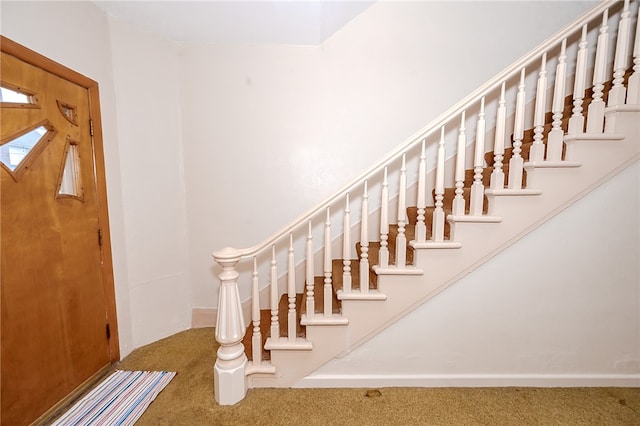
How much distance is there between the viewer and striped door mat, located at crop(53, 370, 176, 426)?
4.72ft

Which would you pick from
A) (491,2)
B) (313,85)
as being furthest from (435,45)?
(313,85)

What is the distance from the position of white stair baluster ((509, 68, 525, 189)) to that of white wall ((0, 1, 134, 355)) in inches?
102

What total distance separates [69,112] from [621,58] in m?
3.16

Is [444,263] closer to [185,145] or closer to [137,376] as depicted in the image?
[137,376]

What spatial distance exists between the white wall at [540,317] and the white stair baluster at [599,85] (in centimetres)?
33

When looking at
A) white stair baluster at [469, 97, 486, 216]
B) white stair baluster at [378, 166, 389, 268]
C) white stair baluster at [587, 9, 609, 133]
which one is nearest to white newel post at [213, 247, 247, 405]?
white stair baluster at [378, 166, 389, 268]

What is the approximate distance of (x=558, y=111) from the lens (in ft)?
4.87

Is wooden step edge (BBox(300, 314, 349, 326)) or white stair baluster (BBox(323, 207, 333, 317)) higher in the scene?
white stair baluster (BBox(323, 207, 333, 317))

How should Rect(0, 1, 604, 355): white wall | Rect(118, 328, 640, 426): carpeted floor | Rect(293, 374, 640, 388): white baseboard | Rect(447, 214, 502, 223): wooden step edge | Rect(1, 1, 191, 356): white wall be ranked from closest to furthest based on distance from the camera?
Rect(118, 328, 640, 426): carpeted floor, Rect(447, 214, 502, 223): wooden step edge, Rect(293, 374, 640, 388): white baseboard, Rect(1, 1, 191, 356): white wall, Rect(0, 1, 604, 355): white wall

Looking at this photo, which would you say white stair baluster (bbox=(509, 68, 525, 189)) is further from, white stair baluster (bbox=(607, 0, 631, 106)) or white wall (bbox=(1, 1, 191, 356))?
white wall (bbox=(1, 1, 191, 356))

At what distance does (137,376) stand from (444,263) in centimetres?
210

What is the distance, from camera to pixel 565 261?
156cm

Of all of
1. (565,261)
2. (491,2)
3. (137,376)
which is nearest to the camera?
(565,261)

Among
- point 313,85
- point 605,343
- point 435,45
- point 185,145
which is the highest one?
point 435,45
